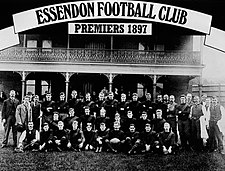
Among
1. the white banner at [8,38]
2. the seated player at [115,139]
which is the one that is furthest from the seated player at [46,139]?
the white banner at [8,38]

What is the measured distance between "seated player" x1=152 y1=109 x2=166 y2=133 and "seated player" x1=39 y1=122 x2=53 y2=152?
1.11 meters

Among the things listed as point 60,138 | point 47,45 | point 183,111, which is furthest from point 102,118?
point 47,45

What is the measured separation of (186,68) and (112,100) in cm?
89

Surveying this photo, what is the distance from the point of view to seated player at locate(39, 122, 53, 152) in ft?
15.2

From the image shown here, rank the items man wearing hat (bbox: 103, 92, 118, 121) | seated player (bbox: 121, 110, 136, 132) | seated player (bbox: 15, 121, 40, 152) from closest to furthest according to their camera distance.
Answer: seated player (bbox: 15, 121, 40, 152)
seated player (bbox: 121, 110, 136, 132)
man wearing hat (bbox: 103, 92, 118, 121)

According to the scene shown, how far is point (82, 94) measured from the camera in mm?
5109

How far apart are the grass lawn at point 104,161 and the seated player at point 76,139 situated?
93mm

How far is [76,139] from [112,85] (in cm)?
76

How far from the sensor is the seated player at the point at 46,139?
463 cm

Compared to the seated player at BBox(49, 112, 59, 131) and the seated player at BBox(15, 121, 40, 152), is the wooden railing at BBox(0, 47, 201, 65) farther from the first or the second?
the seated player at BBox(15, 121, 40, 152)

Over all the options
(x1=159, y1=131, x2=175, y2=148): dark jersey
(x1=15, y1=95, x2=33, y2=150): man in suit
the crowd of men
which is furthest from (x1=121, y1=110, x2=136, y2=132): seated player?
(x1=15, y1=95, x2=33, y2=150): man in suit

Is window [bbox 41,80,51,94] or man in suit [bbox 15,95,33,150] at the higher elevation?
window [bbox 41,80,51,94]

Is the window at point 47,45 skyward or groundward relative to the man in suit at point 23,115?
skyward

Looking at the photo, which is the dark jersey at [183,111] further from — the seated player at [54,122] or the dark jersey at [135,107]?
the seated player at [54,122]
